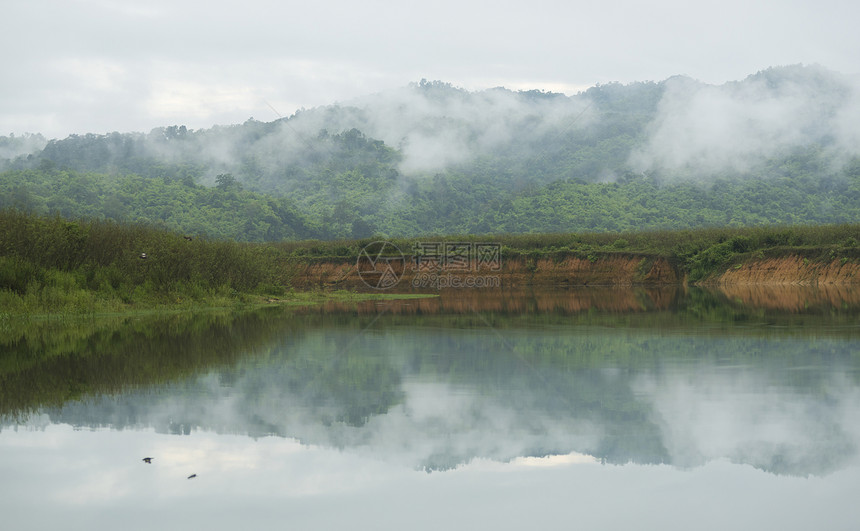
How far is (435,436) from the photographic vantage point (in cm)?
→ 882

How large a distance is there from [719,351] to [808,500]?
9.11 metres

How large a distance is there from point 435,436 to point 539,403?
1.89 meters

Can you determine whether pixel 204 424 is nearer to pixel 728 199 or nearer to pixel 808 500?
pixel 808 500

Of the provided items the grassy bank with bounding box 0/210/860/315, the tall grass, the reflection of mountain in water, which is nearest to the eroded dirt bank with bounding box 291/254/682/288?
the grassy bank with bounding box 0/210/860/315

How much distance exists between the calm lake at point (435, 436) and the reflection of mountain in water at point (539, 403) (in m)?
0.04

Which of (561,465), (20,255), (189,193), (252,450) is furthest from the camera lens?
(189,193)

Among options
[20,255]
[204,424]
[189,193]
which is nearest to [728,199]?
[189,193]

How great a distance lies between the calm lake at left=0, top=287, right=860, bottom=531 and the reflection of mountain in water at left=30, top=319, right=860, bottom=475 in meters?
0.04

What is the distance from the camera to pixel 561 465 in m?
7.58

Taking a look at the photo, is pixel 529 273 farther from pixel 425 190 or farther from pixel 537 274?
pixel 425 190

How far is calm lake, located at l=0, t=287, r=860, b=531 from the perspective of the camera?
6.56 m

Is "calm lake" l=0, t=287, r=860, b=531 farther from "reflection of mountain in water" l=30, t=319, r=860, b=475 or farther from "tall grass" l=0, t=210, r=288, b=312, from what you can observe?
"tall grass" l=0, t=210, r=288, b=312

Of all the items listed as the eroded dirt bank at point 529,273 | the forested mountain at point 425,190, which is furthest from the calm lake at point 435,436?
the forested mountain at point 425,190

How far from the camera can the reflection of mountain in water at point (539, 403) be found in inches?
323
